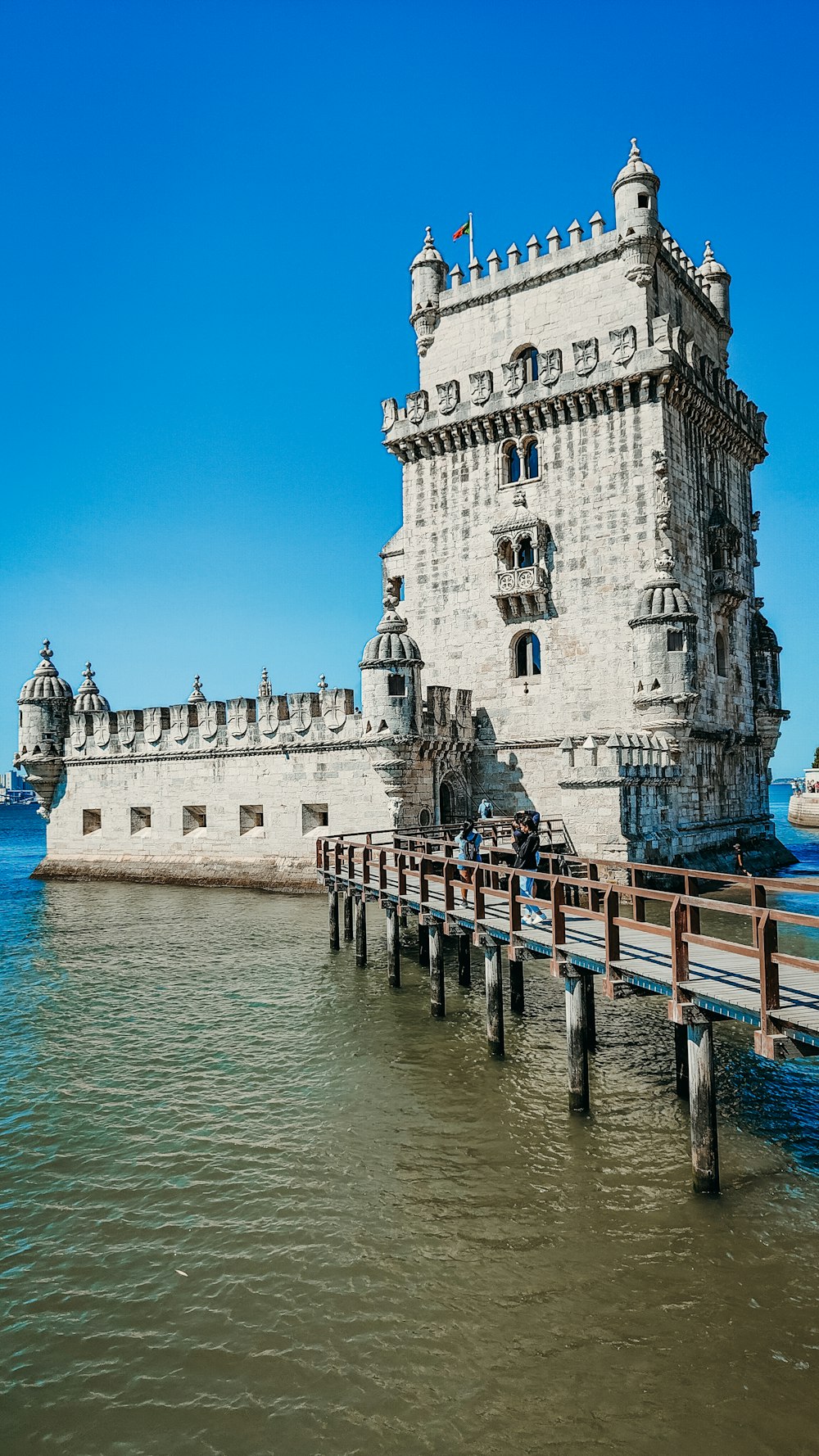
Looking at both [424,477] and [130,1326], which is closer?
[130,1326]

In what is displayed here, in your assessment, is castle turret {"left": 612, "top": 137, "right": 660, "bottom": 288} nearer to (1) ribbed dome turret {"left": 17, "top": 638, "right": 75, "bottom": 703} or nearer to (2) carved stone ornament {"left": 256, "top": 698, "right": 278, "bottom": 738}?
(2) carved stone ornament {"left": 256, "top": 698, "right": 278, "bottom": 738}

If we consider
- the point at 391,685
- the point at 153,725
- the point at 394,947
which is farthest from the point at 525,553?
the point at 394,947

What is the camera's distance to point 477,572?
30.8m

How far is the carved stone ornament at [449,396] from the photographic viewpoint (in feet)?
102

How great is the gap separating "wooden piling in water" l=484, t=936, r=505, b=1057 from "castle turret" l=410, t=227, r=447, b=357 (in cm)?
2629

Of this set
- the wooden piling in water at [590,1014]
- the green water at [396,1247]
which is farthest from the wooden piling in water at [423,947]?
the wooden piling in water at [590,1014]

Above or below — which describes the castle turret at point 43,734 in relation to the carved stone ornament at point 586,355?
below

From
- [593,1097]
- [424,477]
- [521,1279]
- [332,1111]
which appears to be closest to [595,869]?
[593,1097]

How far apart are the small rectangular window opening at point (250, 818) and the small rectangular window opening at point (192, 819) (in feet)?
6.49

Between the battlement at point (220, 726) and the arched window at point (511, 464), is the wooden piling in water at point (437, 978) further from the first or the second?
the arched window at point (511, 464)

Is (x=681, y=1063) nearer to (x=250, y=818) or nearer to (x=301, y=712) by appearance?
(x=301, y=712)

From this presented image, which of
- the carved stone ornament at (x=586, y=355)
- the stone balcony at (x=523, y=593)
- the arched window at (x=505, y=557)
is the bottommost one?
the stone balcony at (x=523, y=593)

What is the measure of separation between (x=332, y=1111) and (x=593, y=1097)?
3.18 metres

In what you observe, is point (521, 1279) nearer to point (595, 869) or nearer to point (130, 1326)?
point (130, 1326)
